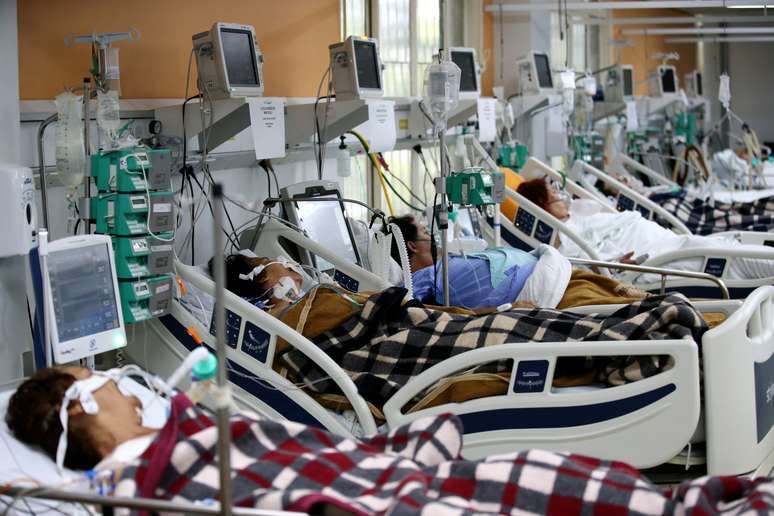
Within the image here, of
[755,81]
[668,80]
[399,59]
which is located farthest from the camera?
[755,81]

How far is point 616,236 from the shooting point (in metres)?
5.56

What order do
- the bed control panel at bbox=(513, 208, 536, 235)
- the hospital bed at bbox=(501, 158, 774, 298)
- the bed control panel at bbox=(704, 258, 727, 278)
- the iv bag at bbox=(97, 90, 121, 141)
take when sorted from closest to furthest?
the iv bag at bbox=(97, 90, 121, 141)
the hospital bed at bbox=(501, 158, 774, 298)
the bed control panel at bbox=(704, 258, 727, 278)
the bed control panel at bbox=(513, 208, 536, 235)

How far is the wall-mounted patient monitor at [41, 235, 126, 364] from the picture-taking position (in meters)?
2.63

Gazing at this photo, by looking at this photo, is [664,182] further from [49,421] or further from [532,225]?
[49,421]

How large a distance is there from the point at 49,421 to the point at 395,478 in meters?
0.77

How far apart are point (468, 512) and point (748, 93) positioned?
13560 millimetres

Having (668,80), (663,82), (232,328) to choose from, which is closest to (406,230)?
(232,328)

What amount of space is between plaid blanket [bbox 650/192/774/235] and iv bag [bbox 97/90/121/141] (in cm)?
429

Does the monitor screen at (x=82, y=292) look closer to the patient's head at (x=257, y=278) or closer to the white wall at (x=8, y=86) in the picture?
the white wall at (x=8, y=86)

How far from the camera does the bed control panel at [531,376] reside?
2.98 m

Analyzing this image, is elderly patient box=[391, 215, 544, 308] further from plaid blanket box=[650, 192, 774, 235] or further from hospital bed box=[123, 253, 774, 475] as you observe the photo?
plaid blanket box=[650, 192, 774, 235]

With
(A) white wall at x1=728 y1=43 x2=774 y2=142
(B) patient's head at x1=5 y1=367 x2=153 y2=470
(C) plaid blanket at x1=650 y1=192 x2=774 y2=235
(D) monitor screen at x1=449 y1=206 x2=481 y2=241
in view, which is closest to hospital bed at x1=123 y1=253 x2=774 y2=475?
(B) patient's head at x1=5 y1=367 x2=153 y2=470

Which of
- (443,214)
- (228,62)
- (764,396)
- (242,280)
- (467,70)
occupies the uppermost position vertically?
(467,70)

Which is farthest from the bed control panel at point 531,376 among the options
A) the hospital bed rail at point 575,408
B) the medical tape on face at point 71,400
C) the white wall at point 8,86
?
the white wall at point 8,86
